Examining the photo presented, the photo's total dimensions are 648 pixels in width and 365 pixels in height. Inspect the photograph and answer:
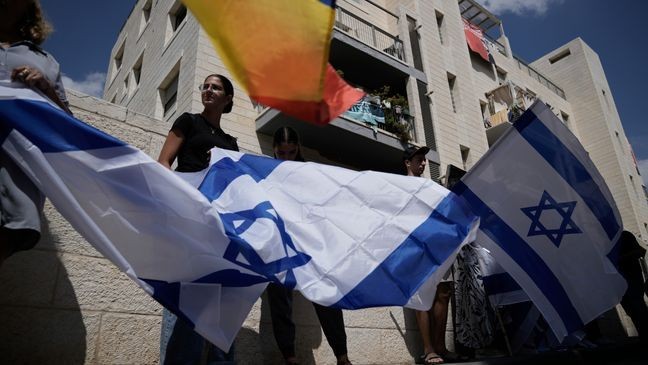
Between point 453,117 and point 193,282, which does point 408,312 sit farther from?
point 453,117

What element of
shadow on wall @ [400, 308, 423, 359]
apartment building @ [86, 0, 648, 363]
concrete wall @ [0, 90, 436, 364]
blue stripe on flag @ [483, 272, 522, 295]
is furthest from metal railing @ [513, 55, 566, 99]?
concrete wall @ [0, 90, 436, 364]

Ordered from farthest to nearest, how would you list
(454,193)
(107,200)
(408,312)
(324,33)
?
(408,312), (454,193), (107,200), (324,33)

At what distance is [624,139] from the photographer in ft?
90.5

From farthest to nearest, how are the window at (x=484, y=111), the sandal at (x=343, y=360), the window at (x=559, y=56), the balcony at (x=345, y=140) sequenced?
the window at (x=559, y=56) → the window at (x=484, y=111) → the balcony at (x=345, y=140) → the sandal at (x=343, y=360)

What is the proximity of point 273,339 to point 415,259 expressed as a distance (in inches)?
56.3

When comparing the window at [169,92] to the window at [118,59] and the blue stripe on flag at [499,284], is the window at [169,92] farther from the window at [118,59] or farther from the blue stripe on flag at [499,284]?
the blue stripe on flag at [499,284]

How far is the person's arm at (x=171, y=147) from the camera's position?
2420 mm

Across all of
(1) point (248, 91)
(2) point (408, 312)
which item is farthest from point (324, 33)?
(2) point (408, 312)

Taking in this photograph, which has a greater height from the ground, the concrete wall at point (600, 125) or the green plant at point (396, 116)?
the concrete wall at point (600, 125)

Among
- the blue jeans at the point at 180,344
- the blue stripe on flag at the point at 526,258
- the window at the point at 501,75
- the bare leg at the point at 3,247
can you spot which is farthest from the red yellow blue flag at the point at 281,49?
the window at the point at 501,75

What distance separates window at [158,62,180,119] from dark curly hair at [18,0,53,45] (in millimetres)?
10730

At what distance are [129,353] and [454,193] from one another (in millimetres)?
2424

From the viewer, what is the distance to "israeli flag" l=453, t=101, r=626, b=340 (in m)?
2.98

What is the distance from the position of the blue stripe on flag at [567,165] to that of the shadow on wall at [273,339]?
2.24 metres
